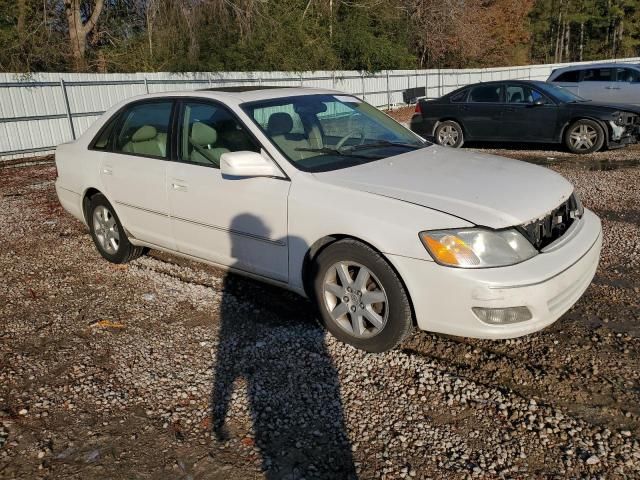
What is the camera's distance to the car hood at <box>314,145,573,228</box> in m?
3.14

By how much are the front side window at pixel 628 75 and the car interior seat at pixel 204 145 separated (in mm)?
14344

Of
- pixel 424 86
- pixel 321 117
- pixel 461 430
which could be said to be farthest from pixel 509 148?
pixel 424 86

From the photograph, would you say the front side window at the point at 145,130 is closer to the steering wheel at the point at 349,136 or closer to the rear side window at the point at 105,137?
the rear side window at the point at 105,137

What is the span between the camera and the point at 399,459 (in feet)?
8.51

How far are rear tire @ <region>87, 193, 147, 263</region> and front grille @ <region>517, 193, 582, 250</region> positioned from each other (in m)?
3.56

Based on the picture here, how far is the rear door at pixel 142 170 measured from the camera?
4.52 meters

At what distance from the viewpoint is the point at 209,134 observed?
13.9ft

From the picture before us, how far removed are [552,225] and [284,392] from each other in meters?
1.90

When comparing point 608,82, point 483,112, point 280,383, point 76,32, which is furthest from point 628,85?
point 76,32

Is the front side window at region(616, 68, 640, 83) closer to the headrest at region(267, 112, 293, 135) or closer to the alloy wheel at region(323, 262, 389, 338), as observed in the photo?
the headrest at region(267, 112, 293, 135)

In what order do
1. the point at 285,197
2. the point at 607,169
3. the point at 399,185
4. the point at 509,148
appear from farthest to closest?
→ the point at 509,148
the point at 607,169
the point at 285,197
the point at 399,185

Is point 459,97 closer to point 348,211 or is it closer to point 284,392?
point 348,211

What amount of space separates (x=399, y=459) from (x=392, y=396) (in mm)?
521

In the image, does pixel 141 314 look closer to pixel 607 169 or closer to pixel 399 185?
pixel 399 185
